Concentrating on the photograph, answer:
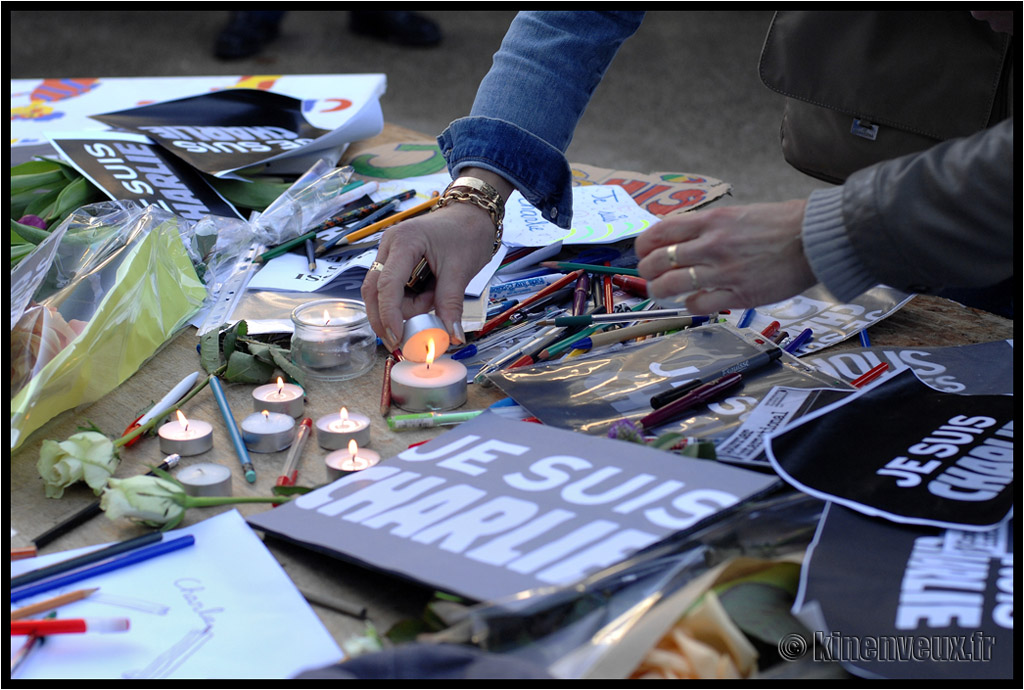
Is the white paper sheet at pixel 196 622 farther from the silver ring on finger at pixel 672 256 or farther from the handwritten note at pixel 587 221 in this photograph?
the handwritten note at pixel 587 221

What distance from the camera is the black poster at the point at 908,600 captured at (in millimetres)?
508

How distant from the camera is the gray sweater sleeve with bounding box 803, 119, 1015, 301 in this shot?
0.65m

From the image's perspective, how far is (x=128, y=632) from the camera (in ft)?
1.87

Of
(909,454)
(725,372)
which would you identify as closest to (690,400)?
(725,372)

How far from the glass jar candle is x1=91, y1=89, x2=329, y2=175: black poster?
0.45 metres

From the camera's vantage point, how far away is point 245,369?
896mm

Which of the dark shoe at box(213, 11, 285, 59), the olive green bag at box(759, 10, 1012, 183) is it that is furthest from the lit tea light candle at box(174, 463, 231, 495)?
the dark shoe at box(213, 11, 285, 59)

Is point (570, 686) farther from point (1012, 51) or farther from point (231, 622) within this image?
point (1012, 51)

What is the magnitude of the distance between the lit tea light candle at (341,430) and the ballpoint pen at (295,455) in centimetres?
Result: 1

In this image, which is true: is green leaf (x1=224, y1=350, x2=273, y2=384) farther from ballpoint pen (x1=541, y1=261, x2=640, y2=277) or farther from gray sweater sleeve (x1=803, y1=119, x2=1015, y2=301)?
gray sweater sleeve (x1=803, y1=119, x2=1015, y2=301)

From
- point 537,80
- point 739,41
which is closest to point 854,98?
point 537,80

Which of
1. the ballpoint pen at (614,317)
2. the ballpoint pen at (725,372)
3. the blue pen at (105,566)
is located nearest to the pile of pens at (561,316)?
the ballpoint pen at (614,317)

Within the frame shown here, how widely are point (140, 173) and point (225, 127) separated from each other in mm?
218

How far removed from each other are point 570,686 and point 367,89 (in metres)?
1.35
